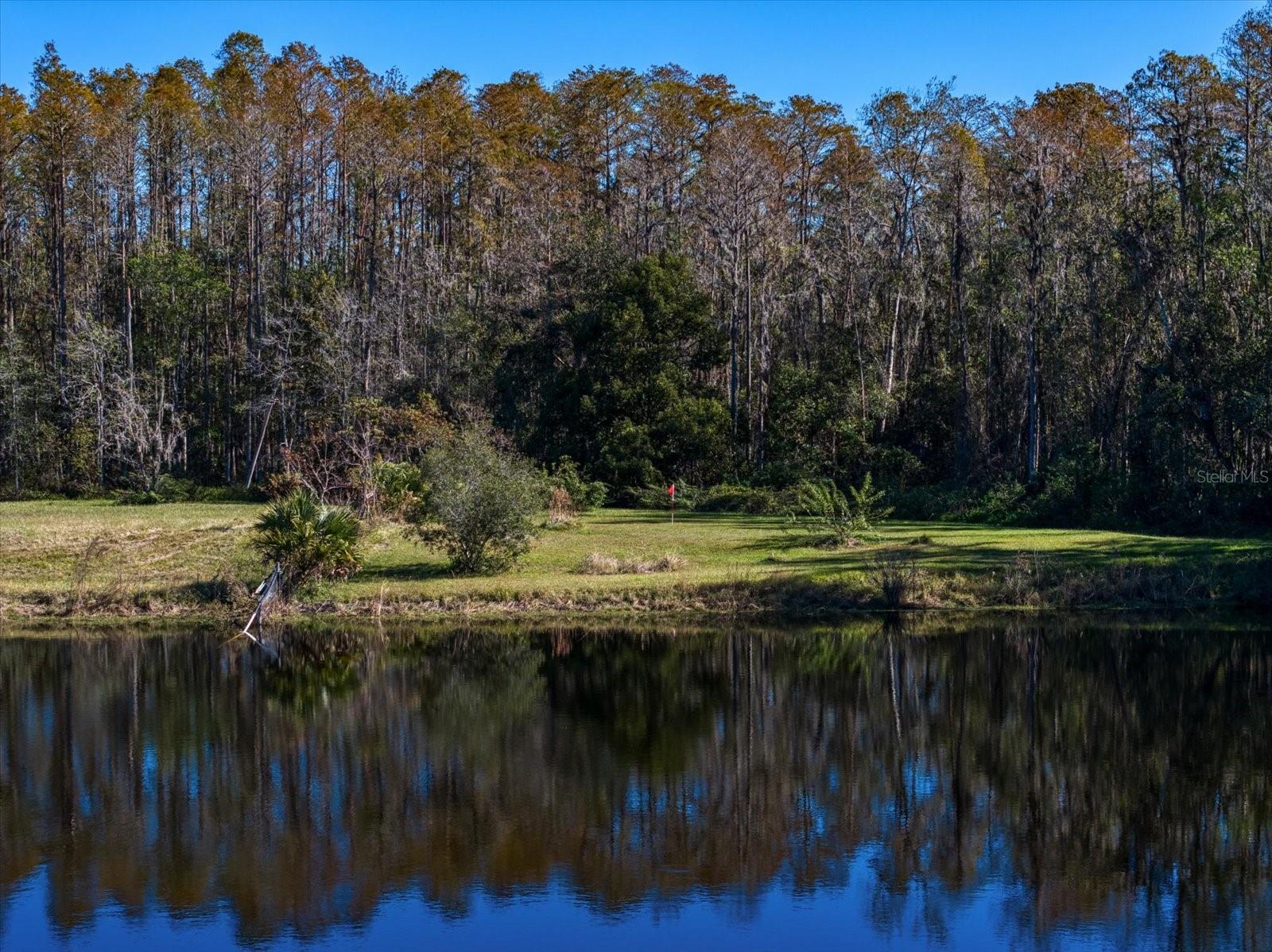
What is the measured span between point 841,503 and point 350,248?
41561mm

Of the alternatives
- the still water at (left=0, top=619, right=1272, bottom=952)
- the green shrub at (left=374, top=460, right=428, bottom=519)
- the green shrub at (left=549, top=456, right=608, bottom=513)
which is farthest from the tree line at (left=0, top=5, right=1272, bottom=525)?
the still water at (left=0, top=619, right=1272, bottom=952)

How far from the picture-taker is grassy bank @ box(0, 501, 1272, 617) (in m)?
31.5

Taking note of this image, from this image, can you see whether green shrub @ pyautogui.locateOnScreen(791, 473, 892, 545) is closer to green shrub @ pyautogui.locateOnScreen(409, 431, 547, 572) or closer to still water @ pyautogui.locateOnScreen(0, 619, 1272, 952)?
green shrub @ pyautogui.locateOnScreen(409, 431, 547, 572)

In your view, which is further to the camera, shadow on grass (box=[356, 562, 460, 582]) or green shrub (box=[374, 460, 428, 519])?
green shrub (box=[374, 460, 428, 519])

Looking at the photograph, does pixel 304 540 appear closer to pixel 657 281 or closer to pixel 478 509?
pixel 478 509

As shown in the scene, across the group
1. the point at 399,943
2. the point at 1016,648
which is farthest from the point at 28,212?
the point at 399,943

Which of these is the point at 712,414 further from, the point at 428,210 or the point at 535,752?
the point at 535,752

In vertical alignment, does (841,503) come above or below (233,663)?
above

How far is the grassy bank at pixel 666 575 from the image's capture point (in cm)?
3153

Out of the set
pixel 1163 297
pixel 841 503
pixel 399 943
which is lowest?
pixel 399 943

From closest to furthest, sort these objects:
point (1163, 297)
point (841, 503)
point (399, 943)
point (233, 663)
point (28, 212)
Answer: point (399, 943) < point (233, 663) < point (841, 503) < point (1163, 297) < point (28, 212)

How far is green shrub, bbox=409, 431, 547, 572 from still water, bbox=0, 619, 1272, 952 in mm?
6053

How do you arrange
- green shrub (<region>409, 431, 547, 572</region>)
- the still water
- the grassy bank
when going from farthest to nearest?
green shrub (<region>409, 431, 547, 572</region>) → the grassy bank → the still water

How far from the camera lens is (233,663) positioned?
26.0 m
